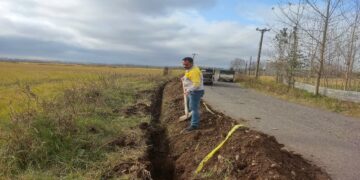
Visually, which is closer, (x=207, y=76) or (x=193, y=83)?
(x=193, y=83)

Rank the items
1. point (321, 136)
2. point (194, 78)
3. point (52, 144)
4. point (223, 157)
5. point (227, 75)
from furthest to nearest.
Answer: point (227, 75) → point (321, 136) → point (194, 78) → point (52, 144) → point (223, 157)

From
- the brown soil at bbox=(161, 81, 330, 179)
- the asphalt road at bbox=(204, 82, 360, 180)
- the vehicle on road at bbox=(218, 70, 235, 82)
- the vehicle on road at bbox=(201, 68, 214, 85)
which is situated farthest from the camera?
the vehicle on road at bbox=(218, 70, 235, 82)

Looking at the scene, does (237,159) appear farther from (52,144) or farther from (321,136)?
(321,136)

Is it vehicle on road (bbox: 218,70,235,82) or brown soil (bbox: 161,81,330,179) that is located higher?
brown soil (bbox: 161,81,330,179)

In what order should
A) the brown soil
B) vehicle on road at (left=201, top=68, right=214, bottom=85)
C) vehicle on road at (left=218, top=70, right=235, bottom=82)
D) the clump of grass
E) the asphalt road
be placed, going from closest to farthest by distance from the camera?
the brown soil → the clump of grass → the asphalt road → vehicle on road at (left=201, top=68, right=214, bottom=85) → vehicle on road at (left=218, top=70, right=235, bottom=82)

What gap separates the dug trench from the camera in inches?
261

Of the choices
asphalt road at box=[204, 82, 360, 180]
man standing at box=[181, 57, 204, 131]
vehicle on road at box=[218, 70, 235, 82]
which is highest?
man standing at box=[181, 57, 204, 131]

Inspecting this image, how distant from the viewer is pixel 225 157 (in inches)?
Answer: 288

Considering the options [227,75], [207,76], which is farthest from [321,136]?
[227,75]

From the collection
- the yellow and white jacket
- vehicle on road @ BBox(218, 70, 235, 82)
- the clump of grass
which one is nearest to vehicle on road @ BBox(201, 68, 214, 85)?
vehicle on road @ BBox(218, 70, 235, 82)

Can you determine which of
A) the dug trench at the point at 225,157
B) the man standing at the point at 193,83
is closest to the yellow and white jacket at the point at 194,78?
the man standing at the point at 193,83

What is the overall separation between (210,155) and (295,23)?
21246 mm

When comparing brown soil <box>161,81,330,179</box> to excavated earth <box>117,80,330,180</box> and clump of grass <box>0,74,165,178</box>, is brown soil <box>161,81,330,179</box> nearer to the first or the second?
excavated earth <box>117,80,330,180</box>

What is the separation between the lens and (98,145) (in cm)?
850
